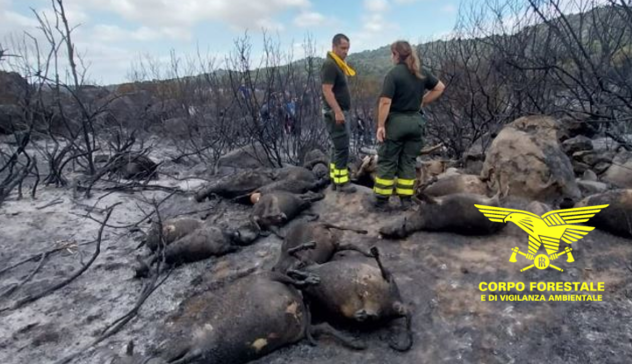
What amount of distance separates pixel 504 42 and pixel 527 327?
7387mm

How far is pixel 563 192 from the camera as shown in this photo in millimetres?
3852

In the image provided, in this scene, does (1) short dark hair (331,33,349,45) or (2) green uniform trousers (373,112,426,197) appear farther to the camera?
(1) short dark hair (331,33,349,45)

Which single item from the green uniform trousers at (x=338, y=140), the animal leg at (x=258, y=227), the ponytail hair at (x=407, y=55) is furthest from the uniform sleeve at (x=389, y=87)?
the animal leg at (x=258, y=227)

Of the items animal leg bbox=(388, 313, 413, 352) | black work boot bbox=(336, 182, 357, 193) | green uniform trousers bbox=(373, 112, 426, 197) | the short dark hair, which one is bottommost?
animal leg bbox=(388, 313, 413, 352)

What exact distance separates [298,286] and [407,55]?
2542 millimetres

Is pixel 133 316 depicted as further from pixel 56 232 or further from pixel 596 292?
pixel 596 292

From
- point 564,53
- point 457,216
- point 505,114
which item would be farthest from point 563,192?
point 564,53

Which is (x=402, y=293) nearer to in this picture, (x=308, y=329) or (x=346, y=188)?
(x=308, y=329)

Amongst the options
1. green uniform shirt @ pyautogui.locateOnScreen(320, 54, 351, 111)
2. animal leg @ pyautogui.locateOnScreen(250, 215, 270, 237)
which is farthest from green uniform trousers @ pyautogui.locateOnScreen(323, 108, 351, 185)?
animal leg @ pyautogui.locateOnScreen(250, 215, 270, 237)

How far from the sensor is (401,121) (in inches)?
158

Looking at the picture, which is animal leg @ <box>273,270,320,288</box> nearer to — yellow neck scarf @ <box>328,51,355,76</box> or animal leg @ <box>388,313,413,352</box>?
animal leg @ <box>388,313,413,352</box>

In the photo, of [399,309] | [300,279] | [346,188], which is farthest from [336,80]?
[399,309]

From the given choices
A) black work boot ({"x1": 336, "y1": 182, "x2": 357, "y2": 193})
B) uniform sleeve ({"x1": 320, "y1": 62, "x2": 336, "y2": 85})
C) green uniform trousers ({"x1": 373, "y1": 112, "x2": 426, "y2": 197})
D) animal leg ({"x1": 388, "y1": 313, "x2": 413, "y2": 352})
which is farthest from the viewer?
black work boot ({"x1": 336, "y1": 182, "x2": 357, "y2": 193})

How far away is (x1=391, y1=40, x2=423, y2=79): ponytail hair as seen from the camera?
3.89 m
